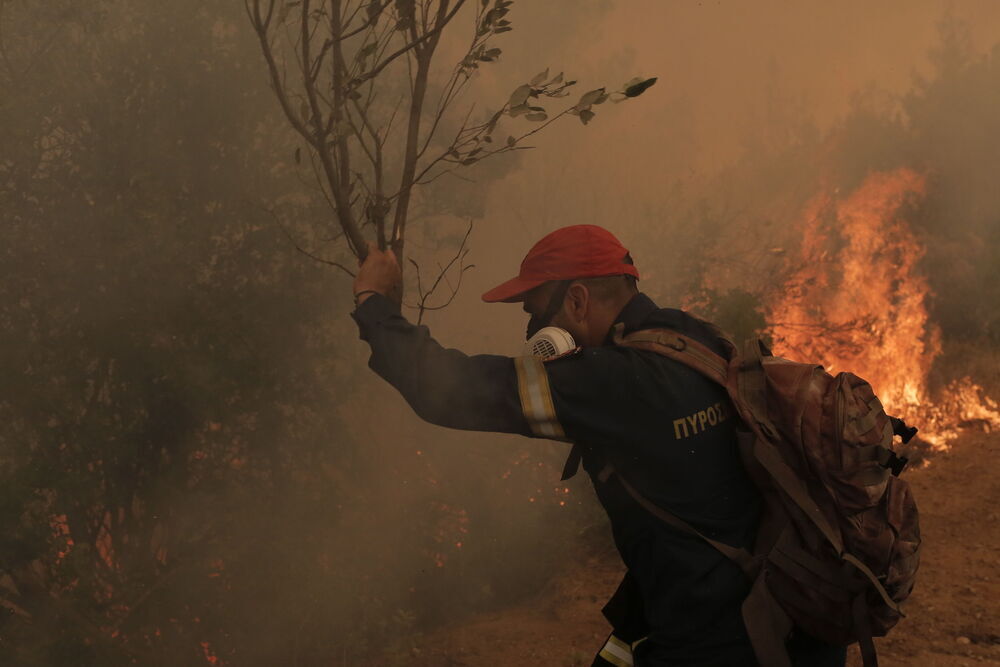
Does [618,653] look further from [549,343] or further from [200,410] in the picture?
[200,410]

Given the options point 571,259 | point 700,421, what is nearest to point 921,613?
point 700,421

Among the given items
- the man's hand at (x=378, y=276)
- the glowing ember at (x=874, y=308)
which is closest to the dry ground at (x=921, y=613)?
the glowing ember at (x=874, y=308)

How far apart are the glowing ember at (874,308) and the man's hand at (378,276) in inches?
328

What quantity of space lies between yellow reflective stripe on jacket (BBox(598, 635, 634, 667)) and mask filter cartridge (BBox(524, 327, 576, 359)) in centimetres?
97

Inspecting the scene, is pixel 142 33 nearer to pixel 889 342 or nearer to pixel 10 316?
pixel 10 316

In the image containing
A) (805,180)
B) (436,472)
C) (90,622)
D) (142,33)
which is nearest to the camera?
(90,622)

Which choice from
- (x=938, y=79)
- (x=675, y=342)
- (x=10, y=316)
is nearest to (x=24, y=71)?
(x=10, y=316)

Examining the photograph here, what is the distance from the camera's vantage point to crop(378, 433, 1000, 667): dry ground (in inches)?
203

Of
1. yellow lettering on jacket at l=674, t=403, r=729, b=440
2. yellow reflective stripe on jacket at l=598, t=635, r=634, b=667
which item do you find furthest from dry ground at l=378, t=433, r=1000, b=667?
yellow lettering on jacket at l=674, t=403, r=729, b=440

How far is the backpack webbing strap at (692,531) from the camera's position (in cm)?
208

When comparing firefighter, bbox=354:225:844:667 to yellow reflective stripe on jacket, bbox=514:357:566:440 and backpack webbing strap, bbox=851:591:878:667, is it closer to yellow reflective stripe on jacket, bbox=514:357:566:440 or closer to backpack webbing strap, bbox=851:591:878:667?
yellow reflective stripe on jacket, bbox=514:357:566:440

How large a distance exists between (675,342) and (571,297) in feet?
1.12

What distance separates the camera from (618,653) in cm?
244

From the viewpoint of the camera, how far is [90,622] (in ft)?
15.6
